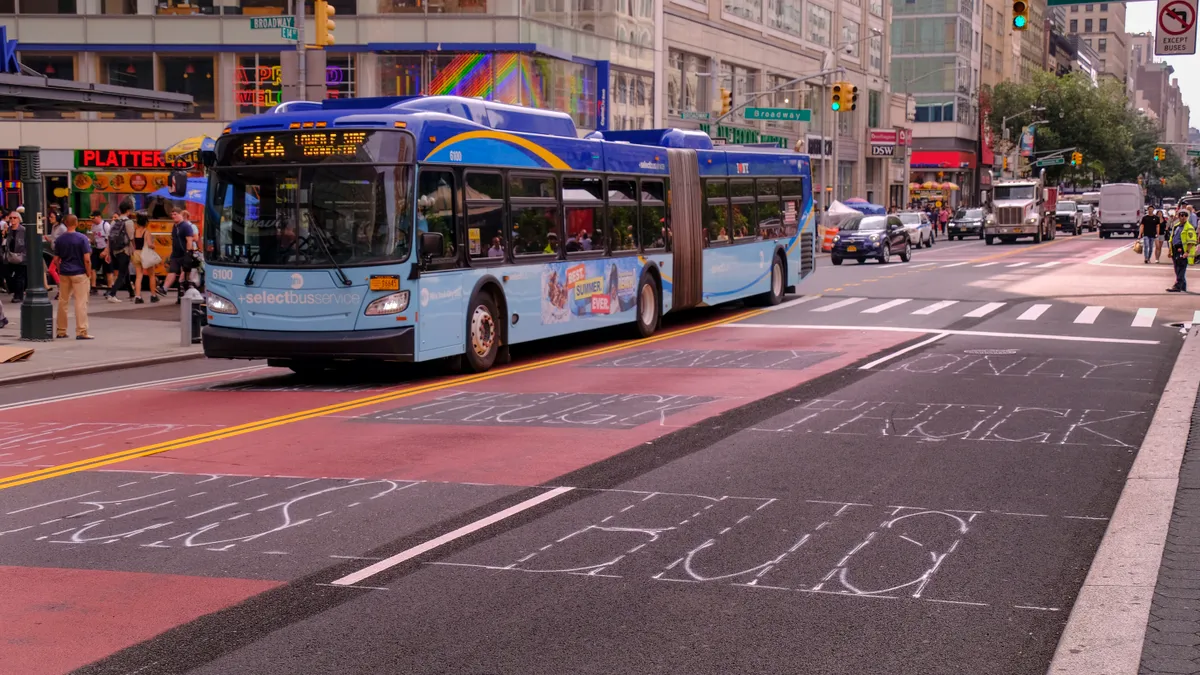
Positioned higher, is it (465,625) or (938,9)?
(938,9)

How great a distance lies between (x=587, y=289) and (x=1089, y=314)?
10785 mm

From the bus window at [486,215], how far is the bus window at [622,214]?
3.54 m

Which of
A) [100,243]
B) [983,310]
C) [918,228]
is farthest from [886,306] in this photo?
[918,228]

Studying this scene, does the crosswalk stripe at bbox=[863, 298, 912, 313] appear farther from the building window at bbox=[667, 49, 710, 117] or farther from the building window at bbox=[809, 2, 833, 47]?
the building window at bbox=[809, 2, 833, 47]

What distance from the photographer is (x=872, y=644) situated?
6172 mm

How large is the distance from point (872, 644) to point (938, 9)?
366 ft

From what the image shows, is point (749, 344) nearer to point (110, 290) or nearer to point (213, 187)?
point (213, 187)

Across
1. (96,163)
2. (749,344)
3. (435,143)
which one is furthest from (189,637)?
(96,163)

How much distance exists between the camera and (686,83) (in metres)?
61.7

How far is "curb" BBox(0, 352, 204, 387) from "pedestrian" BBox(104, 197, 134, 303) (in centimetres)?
939

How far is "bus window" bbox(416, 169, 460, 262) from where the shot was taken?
16.3 metres

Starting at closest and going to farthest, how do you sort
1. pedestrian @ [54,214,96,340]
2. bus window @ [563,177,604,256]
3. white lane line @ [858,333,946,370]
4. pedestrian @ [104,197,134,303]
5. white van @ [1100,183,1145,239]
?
1. white lane line @ [858,333,946,370]
2. bus window @ [563,177,604,256]
3. pedestrian @ [54,214,96,340]
4. pedestrian @ [104,197,134,303]
5. white van @ [1100,183,1145,239]

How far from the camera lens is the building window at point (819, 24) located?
78.4 m

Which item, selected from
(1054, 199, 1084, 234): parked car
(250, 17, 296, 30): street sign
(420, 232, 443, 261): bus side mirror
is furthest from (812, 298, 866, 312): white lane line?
(1054, 199, 1084, 234): parked car
